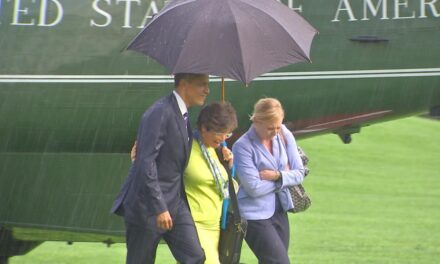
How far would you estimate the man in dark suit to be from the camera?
6531mm

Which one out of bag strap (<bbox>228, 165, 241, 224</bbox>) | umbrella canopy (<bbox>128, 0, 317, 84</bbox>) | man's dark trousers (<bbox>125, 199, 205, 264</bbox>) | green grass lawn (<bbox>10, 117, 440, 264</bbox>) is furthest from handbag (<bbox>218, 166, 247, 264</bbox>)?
green grass lawn (<bbox>10, 117, 440, 264</bbox>)

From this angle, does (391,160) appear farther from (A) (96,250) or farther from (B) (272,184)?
(B) (272,184)

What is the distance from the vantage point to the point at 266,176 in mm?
7293

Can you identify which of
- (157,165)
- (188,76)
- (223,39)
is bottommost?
(157,165)

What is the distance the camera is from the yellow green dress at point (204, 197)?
6.81 meters

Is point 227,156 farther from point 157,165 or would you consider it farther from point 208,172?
point 157,165

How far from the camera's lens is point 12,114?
8812 millimetres

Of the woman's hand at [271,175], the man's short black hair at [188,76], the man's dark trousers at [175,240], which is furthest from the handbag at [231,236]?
the man's short black hair at [188,76]

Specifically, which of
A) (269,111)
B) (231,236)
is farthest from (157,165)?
(269,111)

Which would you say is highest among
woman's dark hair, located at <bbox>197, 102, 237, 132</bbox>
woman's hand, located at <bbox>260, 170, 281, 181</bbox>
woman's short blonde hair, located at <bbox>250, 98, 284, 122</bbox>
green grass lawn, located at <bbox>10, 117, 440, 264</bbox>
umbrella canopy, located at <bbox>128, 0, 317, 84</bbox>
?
umbrella canopy, located at <bbox>128, 0, 317, 84</bbox>

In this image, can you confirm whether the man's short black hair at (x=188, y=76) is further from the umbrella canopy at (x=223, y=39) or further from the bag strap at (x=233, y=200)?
the bag strap at (x=233, y=200)

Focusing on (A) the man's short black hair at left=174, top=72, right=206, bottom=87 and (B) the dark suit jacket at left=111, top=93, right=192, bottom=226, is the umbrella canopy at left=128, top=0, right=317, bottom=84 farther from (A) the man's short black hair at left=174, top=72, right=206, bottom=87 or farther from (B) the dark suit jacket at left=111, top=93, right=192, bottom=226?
(B) the dark suit jacket at left=111, top=93, right=192, bottom=226

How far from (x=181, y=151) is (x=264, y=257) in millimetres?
1083

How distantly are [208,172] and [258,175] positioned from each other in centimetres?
57
